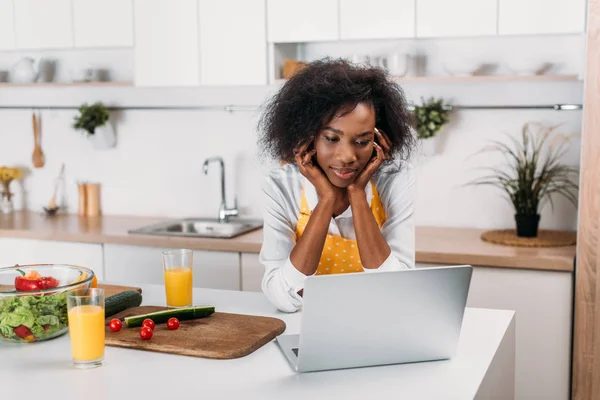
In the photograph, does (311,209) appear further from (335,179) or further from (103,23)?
(103,23)

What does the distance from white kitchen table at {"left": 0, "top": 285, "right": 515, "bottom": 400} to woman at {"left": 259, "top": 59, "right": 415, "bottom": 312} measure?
1.12ft

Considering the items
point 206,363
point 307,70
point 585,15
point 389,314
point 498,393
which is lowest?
point 498,393

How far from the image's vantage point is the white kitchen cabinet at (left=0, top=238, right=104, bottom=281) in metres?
3.55

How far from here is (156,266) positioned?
3.43m

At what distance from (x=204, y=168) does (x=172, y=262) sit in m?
1.73

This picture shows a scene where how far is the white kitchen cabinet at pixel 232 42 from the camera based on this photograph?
337 cm

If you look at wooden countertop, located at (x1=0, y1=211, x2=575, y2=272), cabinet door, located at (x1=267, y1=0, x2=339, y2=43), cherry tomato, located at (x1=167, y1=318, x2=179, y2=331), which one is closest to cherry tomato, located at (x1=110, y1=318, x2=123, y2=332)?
cherry tomato, located at (x1=167, y1=318, x2=179, y2=331)

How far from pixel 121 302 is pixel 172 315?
0.61 ft

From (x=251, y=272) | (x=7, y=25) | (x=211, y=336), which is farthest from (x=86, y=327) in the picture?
(x=7, y=25)

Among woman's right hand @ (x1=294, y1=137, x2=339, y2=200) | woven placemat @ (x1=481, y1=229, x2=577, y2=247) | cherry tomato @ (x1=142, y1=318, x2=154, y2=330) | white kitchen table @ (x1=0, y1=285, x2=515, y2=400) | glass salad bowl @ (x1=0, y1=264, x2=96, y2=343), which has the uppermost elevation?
woman's right hand @ (x1=294, y1=137, x2=339, y2=200)

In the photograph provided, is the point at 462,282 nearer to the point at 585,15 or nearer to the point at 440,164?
the point at 585,15

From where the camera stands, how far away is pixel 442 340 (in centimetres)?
161

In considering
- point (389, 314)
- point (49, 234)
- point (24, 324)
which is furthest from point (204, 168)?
point (389, 314)

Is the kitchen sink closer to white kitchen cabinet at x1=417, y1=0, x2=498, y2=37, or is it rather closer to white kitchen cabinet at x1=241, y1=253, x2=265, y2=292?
white kitchen cabinet at x1=241, y1=253, x2=265, y2=292
